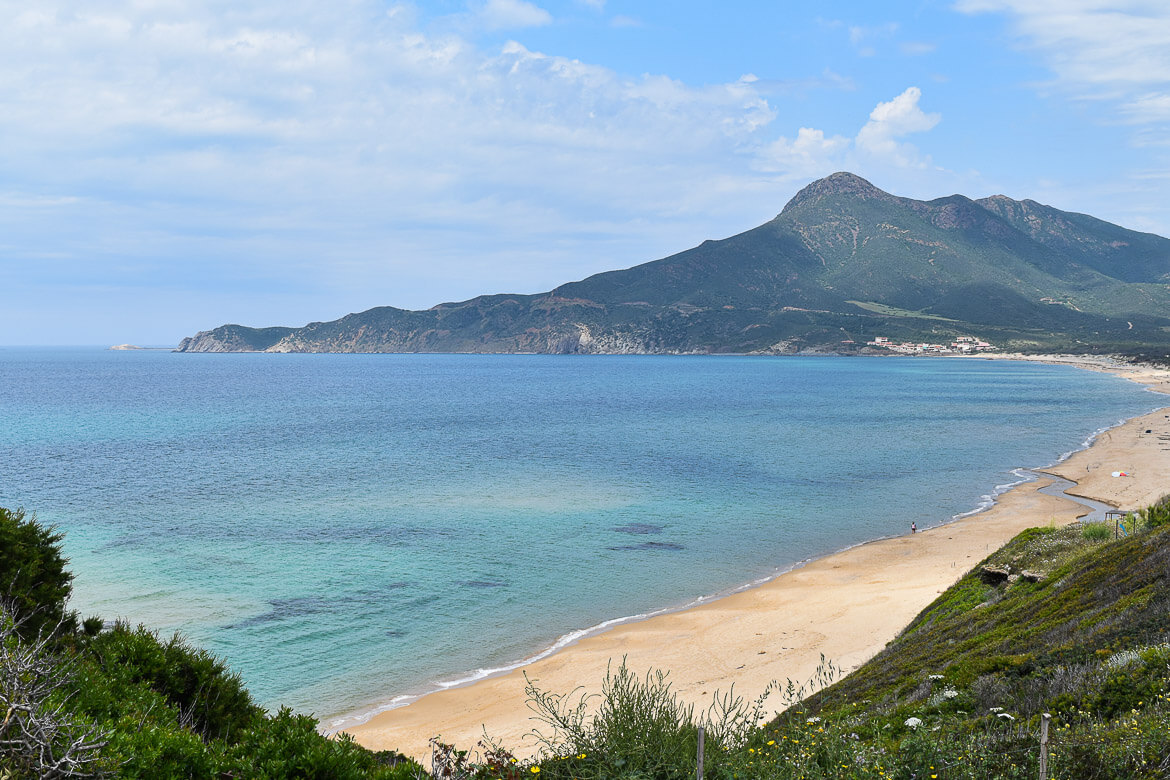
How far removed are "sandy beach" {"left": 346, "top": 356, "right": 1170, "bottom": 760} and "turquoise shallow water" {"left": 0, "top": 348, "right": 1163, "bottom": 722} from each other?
173 centimetres

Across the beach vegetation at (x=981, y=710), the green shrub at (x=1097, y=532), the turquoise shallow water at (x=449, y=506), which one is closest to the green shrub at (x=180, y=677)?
the beach vegetation at (x=981, y=710)

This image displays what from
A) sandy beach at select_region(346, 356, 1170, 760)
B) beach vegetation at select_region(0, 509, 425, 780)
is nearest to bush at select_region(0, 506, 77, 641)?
beach vegetation at select_region(0, 509, 425, 780)

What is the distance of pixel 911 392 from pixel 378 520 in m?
110

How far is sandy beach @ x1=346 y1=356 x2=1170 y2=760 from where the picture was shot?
18375 mm

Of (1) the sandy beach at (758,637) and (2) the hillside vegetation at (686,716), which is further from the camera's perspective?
(1) the sandy beach at (758,637)

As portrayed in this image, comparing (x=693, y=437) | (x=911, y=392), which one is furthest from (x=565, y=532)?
(x=911, y=392)

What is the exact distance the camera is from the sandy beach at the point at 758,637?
1838 cm

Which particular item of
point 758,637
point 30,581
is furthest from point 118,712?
point 758,637

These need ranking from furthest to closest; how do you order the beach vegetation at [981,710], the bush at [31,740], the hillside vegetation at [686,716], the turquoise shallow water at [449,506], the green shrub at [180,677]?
the turquoise shallow water at [449,506]
the green shrub at [180,677]
the beach vegetation at [981,710]
the hillside vegetation at [686,716]
the bush at [31,740]

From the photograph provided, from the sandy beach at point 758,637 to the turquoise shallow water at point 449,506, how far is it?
→ 1.73 m

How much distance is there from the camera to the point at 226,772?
631 centimetres

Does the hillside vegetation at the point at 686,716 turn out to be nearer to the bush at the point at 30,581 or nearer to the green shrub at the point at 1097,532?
the bush at the point at 30,581

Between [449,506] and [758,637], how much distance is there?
2431cm

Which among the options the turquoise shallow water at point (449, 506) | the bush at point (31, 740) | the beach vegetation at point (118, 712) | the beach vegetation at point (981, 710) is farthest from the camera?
the turquoise shallow water at point (449, 506)
